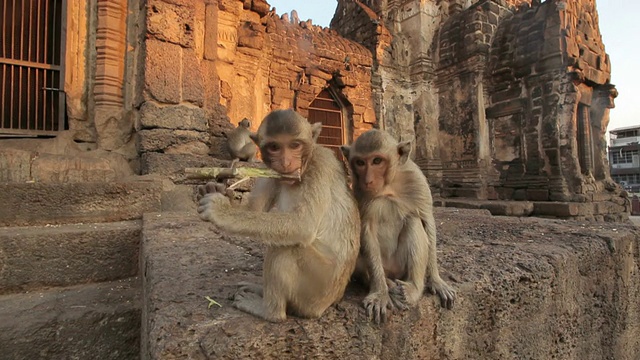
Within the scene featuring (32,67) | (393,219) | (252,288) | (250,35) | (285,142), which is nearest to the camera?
(285,142)

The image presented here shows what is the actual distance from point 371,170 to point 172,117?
417 cm

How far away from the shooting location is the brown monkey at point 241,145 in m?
6.05

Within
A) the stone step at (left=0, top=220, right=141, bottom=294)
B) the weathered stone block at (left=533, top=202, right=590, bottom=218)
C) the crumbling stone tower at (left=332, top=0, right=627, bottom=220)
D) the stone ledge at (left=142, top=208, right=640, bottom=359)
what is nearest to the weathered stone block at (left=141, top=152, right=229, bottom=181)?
the stone ledge at (left=142, top=208, right=640, bottom=359)

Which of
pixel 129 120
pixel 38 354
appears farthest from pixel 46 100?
pixel 38 354

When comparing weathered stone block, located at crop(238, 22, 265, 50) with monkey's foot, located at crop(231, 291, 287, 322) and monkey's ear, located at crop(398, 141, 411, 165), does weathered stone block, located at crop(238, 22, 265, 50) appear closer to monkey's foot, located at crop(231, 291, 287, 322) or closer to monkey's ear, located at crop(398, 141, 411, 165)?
monkey's ear, located at crop(398, 141, 411, 165)

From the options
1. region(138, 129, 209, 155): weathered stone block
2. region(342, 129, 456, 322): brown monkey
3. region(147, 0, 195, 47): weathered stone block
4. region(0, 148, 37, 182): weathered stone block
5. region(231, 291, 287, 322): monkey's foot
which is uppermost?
region(147, 0, 195, 47): weathered stone block

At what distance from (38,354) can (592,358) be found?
4.19 metres

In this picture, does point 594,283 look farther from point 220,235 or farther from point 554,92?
point 554,92

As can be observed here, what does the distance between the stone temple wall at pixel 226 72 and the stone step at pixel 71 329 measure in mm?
2840

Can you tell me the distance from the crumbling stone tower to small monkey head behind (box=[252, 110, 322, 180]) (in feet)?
29.1

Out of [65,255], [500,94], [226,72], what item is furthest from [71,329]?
[500,94]

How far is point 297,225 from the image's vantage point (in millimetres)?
1559

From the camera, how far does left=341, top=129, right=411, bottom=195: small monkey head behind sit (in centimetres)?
199

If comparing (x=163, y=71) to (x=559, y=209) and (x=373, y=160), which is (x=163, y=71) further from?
(x=559, y=209)
